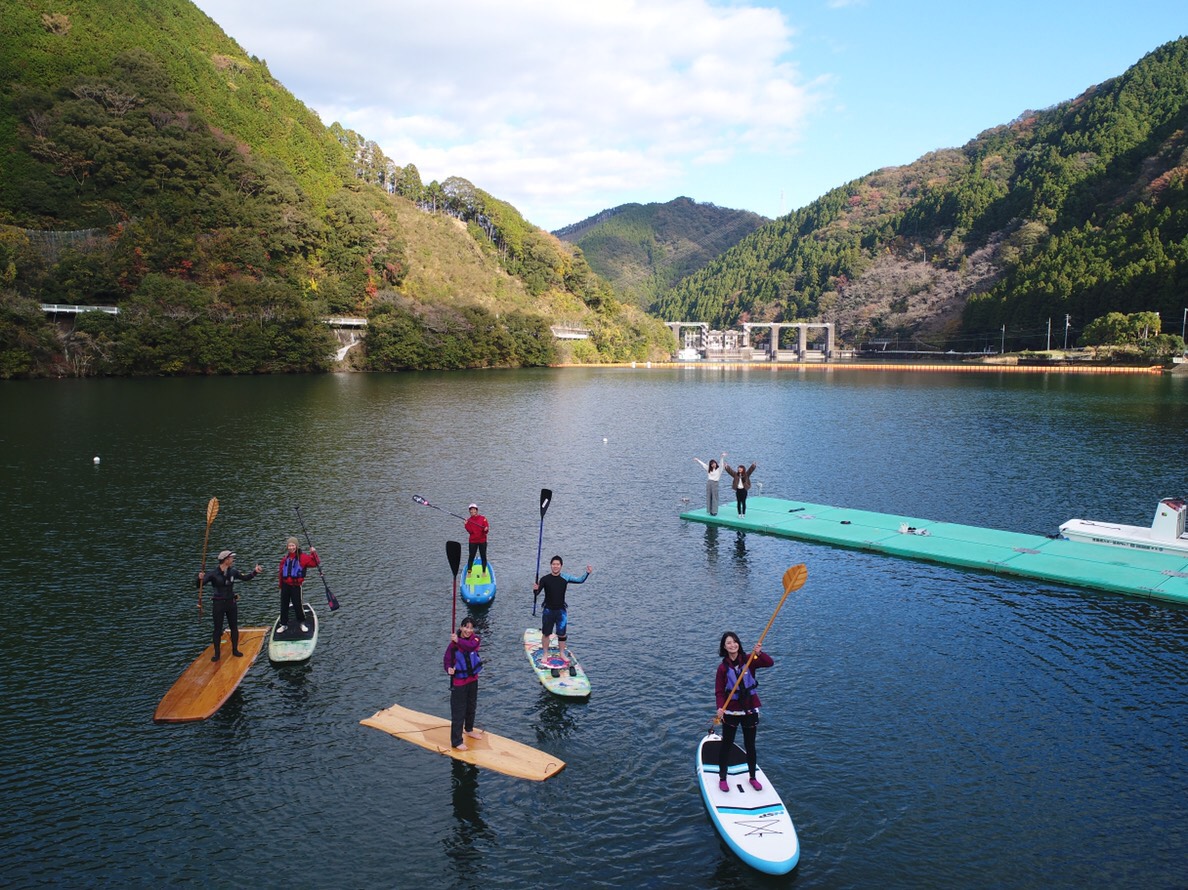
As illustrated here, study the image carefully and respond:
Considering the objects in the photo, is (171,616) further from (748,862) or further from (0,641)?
(748,862)

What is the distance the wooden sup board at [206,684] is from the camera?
13859 mm

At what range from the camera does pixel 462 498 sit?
106ft

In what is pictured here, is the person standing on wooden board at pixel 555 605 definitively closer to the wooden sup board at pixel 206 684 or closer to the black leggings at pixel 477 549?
the black leggings at pixel 477 549

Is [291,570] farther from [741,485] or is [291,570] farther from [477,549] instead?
[741,485]

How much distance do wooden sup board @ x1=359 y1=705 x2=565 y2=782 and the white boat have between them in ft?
66.9

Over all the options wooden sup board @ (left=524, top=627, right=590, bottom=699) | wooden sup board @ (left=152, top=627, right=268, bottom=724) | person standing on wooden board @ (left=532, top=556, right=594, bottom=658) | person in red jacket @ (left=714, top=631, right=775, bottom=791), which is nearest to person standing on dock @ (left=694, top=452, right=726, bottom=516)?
wooden sup board @ (left=524, top=627, right=590, bottom=699)

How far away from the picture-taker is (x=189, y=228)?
347 feet

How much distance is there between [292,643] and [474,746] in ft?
18.6

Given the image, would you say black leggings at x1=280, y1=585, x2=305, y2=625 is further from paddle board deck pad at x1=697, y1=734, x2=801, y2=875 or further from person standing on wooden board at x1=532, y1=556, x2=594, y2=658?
paddle board deck pad at x1=697, y1=734, x2=801, y2=875

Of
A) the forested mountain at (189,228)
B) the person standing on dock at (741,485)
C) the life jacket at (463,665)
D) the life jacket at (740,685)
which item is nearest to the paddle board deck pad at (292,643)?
the life jacket at (463,665)

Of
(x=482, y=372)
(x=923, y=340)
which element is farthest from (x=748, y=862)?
(x=923, y=340)

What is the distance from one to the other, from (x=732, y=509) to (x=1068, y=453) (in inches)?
964

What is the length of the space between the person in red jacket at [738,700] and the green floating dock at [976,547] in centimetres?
1428

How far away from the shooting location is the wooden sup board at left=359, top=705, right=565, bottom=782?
1216 cm
